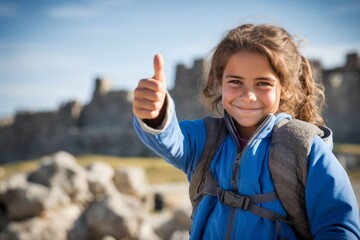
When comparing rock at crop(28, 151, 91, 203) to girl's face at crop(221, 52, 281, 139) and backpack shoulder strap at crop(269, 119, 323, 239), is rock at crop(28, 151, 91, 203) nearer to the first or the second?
girl's face at crop(221, 52, 281, 139)

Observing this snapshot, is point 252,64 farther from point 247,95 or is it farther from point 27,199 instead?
point 27,199

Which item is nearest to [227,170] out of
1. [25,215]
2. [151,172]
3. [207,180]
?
[207,180]

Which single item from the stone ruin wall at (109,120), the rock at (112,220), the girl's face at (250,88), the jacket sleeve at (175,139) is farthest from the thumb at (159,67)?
the stone ruin wall at (109,120)

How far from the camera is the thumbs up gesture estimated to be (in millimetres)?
1430

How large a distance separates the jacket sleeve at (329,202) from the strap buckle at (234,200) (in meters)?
0.23

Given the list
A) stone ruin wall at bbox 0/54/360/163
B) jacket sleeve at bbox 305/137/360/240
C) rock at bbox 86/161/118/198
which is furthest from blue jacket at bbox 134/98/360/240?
stone ruin wall at bbox 0/54/360/163

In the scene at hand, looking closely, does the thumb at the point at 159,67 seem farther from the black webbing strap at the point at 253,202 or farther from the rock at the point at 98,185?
the rock at the point at 98,185

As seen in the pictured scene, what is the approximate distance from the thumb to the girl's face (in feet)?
1.35

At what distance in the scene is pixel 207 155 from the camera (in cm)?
180

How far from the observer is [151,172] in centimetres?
1417

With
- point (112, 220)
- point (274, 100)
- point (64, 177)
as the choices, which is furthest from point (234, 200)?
point (64, 177)

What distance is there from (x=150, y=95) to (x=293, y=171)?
0.63 meters

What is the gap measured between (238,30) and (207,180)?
71 cm

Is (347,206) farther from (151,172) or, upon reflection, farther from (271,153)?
(151,172)
